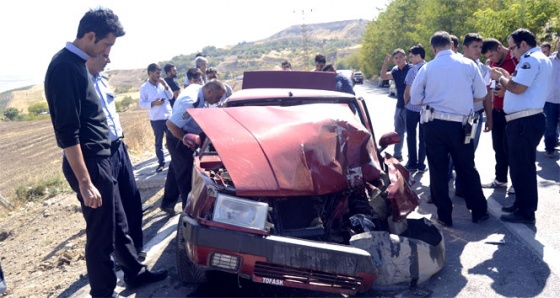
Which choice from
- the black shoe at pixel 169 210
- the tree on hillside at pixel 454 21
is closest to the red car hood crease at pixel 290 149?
the black shoe at pixel 169 210

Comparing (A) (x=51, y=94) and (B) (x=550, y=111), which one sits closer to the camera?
(A) (x=51, y=94)

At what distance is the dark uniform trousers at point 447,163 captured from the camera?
5270mm

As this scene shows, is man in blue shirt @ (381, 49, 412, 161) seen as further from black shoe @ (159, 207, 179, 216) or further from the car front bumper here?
the car front bumper

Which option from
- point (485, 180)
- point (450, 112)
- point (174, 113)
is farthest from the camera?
point (485, 180)

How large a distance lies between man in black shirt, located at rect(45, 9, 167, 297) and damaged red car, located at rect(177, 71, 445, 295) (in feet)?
1.99

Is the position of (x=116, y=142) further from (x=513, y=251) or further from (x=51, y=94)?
(x=513, y=251)

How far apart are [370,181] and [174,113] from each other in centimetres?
272

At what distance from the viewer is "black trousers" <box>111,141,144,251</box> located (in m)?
4.21

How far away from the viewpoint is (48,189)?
33.9ft

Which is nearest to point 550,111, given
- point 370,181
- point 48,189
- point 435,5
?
point 370,181

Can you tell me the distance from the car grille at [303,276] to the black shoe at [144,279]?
52.7 inches

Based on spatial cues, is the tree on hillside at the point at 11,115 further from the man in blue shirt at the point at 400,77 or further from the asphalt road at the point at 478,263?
the asphalt road at the point at 478,263

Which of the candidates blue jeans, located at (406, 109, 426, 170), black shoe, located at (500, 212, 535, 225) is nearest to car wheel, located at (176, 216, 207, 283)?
black shoe, located at (500, 212, 535, 225)

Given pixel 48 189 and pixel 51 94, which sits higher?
pixel 51 94
